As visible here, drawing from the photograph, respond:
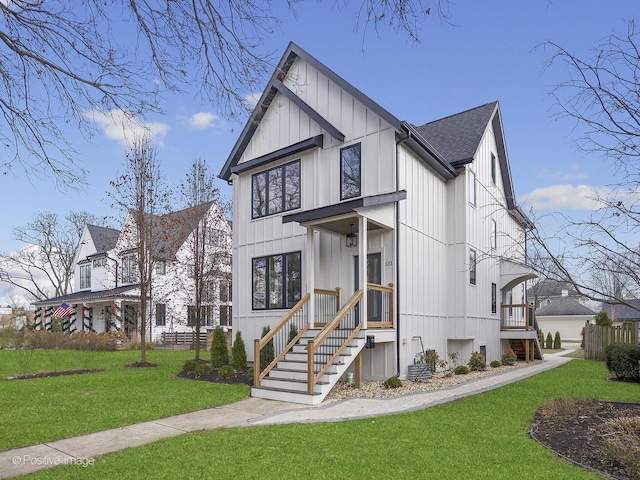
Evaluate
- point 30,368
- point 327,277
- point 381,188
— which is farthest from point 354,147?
point 30,368

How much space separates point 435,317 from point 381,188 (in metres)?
4.53

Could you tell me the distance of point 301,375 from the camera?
1072 cm

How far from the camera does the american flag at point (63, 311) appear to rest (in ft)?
111

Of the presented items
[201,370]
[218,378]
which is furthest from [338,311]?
[201,370]

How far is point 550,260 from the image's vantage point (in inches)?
220

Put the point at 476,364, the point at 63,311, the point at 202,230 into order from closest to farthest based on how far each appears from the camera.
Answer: the point at 476,364
the point at 202,230
the point at 63,311

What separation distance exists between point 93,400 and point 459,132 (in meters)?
14.3

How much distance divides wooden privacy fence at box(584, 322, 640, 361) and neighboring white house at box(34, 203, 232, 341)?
15.1 metres

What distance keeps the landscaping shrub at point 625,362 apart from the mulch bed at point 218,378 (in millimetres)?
9440

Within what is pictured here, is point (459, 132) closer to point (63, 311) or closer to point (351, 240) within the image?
point (351, 240)

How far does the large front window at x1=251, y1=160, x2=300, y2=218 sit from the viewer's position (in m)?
14.9

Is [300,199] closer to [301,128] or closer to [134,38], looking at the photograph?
[301,128]

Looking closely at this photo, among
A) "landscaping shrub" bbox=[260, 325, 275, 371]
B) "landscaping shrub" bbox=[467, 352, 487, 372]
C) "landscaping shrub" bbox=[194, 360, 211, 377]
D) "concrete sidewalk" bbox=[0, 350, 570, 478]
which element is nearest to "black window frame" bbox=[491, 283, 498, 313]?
"landscaping shrub" bbox=[467, 352, 487, 372]

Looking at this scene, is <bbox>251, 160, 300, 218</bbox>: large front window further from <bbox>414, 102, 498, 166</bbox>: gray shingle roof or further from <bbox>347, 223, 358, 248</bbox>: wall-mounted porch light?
<bbox>414, 102, 498, 166</bbox>: gray shingle roof
